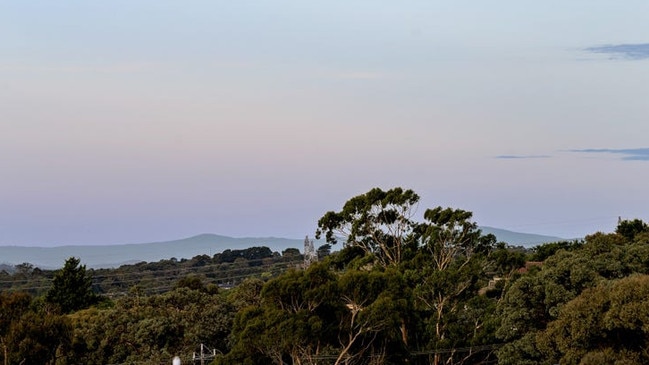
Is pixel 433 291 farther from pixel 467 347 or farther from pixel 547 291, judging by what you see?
pixel 547 291

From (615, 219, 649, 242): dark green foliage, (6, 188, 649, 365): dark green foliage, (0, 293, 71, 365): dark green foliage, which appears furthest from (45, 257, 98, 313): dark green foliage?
(615, 219, 649, 242): dark green foliage

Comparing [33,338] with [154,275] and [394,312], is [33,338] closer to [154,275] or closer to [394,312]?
[394,312]

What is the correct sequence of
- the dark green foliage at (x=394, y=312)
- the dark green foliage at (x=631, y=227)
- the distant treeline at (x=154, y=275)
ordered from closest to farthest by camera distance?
the dark green foliage at (x=394, y=312) → the dark green foliage at (x=631, y=227) → the distant treeline at (x=154, y=275)

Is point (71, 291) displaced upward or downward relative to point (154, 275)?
upward

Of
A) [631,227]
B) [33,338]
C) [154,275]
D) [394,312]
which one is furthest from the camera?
[154,275]

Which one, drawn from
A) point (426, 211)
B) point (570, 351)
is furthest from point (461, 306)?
point (570, 351)

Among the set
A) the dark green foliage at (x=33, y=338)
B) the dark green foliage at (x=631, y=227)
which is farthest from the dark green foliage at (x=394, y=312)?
the dark green foliage at (x=631, y=227)

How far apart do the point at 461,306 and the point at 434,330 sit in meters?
1.61

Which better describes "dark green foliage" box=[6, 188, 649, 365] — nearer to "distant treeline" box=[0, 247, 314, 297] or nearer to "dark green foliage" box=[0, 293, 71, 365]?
"dark green foliage" box=[0, 293, 71, 365]

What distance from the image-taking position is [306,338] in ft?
89.6

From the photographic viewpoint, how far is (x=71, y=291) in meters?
55.0

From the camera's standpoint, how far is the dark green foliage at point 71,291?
177 ft

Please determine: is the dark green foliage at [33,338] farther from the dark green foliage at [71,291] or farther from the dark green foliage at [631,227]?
the dark green foliage at [631,227]

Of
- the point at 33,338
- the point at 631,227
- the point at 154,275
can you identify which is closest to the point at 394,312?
the point at 33,338
